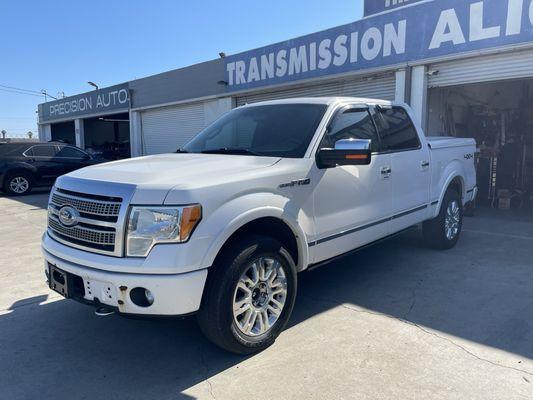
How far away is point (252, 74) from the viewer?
43.9ft

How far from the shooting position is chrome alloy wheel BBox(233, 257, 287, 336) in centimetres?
320

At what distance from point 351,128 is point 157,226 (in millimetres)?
2332

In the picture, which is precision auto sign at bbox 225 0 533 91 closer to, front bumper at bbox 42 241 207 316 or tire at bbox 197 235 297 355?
tire at bbox 197 235 297 355

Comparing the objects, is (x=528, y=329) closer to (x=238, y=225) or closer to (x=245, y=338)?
(x=245, y=338)

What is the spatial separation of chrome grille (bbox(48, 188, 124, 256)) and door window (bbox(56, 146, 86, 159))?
39.4 ft

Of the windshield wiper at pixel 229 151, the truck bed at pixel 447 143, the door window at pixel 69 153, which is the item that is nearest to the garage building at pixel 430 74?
the truck bed at pixel 447 143

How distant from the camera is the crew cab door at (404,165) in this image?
4.82m

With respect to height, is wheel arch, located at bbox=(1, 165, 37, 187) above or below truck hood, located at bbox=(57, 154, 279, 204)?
below

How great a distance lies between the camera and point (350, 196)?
412 centimetres

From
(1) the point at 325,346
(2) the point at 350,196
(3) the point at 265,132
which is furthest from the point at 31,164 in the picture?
(1) the point at 325,346

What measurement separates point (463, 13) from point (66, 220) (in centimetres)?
834

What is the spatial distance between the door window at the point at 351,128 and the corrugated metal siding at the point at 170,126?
1218 cm

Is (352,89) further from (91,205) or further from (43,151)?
(43,151)

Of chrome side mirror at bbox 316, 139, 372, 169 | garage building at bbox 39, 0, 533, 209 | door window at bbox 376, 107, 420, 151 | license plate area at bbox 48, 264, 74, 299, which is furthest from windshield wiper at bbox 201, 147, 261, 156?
garage building at bbox 39, 0, 533, 209
